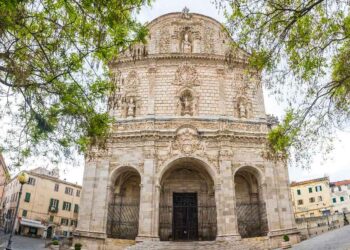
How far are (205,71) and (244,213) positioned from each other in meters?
10.2

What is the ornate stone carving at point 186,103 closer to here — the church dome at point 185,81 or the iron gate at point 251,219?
the church dome at point 185,81

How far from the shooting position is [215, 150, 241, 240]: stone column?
1658 centimetres

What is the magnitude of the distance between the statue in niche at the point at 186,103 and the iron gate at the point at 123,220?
703 centimetres

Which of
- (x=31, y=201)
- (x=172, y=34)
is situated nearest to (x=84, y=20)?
(x=172, y=34)

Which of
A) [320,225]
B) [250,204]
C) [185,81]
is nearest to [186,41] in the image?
[185,81]

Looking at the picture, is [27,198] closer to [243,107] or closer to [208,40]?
[208,40]

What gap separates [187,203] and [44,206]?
24975 mm

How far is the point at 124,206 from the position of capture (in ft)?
62.4

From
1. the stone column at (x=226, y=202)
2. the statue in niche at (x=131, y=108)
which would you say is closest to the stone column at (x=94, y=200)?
the statue in niche at (x=131, y=108)

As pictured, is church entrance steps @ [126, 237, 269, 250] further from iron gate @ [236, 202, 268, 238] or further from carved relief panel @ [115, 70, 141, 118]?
carved relief panel @ [115, 70, 141, 118]

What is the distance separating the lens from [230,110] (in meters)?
20.6

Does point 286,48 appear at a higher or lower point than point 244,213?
higher

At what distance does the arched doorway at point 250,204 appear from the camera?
18234 millimetres

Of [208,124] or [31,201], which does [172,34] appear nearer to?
[208,124]
